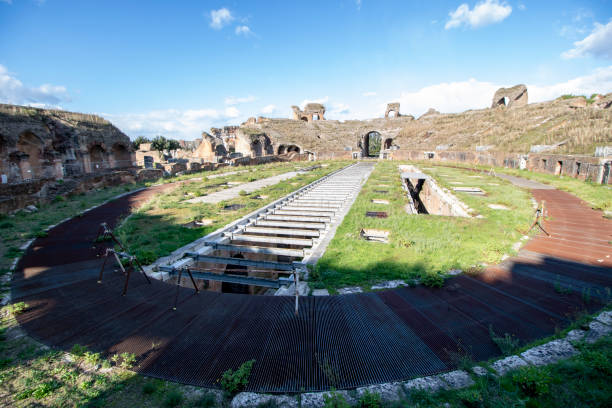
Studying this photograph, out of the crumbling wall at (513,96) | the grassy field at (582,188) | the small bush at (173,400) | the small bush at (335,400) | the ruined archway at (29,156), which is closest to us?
the small bush at (335,400)

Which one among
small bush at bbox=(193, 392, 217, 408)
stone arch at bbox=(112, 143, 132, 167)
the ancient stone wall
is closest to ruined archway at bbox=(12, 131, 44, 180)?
the ancient stone wall

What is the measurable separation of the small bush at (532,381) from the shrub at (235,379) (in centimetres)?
294

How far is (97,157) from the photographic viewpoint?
1115 inches

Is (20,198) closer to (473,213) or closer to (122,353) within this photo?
(122,353)

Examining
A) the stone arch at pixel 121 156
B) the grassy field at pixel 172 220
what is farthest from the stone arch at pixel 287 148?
the grassy field at pixel 172 220

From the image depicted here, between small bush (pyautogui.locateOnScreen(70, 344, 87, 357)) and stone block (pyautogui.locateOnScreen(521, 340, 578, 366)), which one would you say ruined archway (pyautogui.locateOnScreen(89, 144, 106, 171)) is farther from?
stone block (pyautogui.locateOnScreen(521, 340, 578, 366))

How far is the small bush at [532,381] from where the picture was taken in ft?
9.24

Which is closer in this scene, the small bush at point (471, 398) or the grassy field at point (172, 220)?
the small bush at point (471, 398)

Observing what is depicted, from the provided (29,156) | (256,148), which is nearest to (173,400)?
(29,156)

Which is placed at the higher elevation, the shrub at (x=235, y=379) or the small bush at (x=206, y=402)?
the shrub at (x=235, y=379)

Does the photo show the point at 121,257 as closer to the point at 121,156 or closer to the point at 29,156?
the point at 29,156

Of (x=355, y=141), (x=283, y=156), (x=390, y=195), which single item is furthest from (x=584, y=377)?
(x=355, y=141)

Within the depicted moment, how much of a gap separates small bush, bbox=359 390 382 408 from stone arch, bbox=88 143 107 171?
3283 centimetres

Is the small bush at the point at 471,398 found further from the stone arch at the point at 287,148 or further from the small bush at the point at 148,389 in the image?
the stone arch at the point at 287,148
